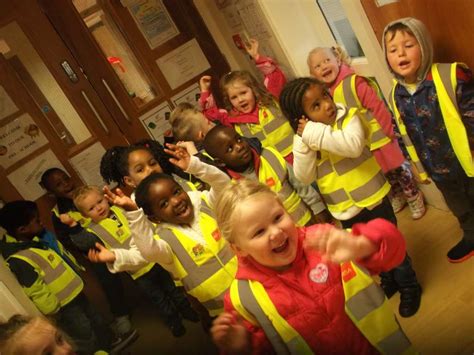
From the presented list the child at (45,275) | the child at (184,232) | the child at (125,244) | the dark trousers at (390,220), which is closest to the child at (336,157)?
the dark trousers at (390,220)

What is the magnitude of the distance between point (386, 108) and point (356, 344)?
120 cm

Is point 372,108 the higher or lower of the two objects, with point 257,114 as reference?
lower

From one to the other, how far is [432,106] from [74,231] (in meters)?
2.01

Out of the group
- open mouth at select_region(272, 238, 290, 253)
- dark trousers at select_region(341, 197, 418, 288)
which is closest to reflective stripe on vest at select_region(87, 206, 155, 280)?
dark trousers at select_region(341, 197, 418, 288)

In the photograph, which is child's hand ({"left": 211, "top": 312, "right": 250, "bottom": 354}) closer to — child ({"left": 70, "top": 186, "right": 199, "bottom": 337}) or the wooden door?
the wooden door

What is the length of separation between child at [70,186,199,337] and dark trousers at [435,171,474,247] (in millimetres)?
1430

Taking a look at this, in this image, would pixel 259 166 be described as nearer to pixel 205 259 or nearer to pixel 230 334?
pixel 205 259

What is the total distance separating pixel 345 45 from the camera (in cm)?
226

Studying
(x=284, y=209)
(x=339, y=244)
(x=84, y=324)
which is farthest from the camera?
(x=84, y=324)

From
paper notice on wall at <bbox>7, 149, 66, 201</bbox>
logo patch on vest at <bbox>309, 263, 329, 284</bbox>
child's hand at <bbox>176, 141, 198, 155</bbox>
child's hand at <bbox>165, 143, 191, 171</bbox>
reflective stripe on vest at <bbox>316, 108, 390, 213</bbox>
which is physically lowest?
reflective stripe on vest at <bbox>316, 108, 390, 213</bbox>

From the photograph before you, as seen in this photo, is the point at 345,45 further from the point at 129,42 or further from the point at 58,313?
the point at 58,313

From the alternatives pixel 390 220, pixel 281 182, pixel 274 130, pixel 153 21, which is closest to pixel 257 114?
pixel 274 130

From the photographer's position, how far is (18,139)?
2.74m

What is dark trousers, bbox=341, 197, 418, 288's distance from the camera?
164cm
